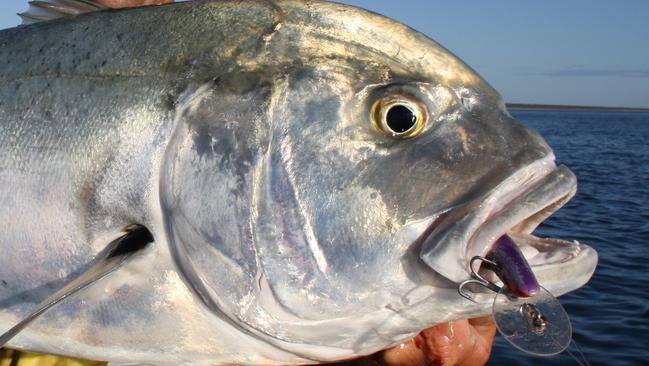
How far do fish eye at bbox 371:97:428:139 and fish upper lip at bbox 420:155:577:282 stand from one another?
11.7 inches

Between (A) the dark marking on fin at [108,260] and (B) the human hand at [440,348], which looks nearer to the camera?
(A) the dark marking on fin at [108,260]

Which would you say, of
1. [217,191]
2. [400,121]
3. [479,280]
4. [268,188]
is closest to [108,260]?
[217,191]

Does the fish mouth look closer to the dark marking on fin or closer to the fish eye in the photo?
the fish eye

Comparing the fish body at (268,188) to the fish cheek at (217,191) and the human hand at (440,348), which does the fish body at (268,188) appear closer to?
the fish cheek at (217,191)

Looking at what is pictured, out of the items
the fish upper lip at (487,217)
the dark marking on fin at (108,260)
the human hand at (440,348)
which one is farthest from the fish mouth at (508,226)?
the dark marking on fin at (108,260)

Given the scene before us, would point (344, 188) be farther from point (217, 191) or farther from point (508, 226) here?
point (508, 226)

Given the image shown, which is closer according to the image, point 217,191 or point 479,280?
point 479,280

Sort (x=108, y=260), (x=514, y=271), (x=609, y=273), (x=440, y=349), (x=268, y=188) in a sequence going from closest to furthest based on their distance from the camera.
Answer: (x=514, y=271) → (x=268, y=188) → (x=108, y=260) → (x=440, y=349) → (x=609, y=273)

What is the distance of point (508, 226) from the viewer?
205cm

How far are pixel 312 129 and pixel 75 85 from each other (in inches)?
35.6

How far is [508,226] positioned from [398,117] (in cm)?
48

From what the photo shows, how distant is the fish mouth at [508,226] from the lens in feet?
6.62

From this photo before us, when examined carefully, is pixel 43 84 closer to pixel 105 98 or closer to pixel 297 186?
pixel 105 98

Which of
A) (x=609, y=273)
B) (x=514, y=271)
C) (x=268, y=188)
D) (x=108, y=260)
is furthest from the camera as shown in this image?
(x=609, y=273)
